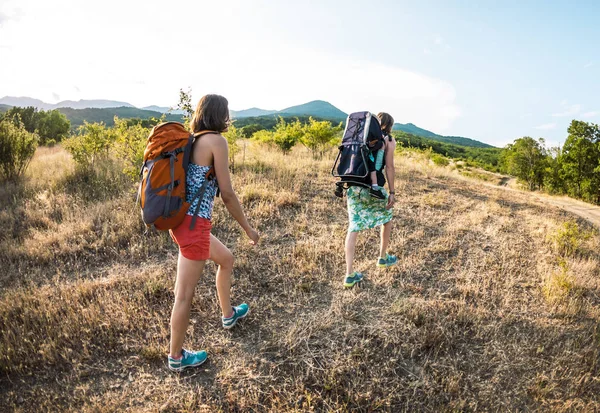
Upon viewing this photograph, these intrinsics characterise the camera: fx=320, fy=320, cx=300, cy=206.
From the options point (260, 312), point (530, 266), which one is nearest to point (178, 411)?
point (260, 312)

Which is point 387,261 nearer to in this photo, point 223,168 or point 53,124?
point 223,168

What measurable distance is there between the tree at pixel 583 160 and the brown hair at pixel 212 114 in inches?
1469

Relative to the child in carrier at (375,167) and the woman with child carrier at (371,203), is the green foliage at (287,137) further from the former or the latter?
the child in carrier at (375,167)

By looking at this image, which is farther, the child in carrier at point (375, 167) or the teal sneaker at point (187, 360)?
the child in carrier at point (375, 167)

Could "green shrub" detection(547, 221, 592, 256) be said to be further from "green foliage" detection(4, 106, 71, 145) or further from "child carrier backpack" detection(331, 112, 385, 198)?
"green foliage" detection(4, 106, 71, 145)

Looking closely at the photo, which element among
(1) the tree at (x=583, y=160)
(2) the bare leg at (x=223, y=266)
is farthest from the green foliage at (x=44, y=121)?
(1) the tree at (x=583, y=160)

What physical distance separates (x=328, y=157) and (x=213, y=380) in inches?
415

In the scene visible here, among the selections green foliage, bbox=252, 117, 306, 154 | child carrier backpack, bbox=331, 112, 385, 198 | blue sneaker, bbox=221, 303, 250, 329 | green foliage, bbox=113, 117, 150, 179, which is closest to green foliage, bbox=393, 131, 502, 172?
green foliage, bbox=252, 117, 306, 154

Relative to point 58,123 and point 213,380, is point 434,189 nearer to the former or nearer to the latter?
point 213,380

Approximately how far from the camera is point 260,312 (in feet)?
11.9

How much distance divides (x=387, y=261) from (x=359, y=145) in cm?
189

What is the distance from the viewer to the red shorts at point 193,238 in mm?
2359

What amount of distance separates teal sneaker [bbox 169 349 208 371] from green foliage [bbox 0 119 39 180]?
927cm

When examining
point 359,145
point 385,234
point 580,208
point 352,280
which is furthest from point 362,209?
point 580,208
